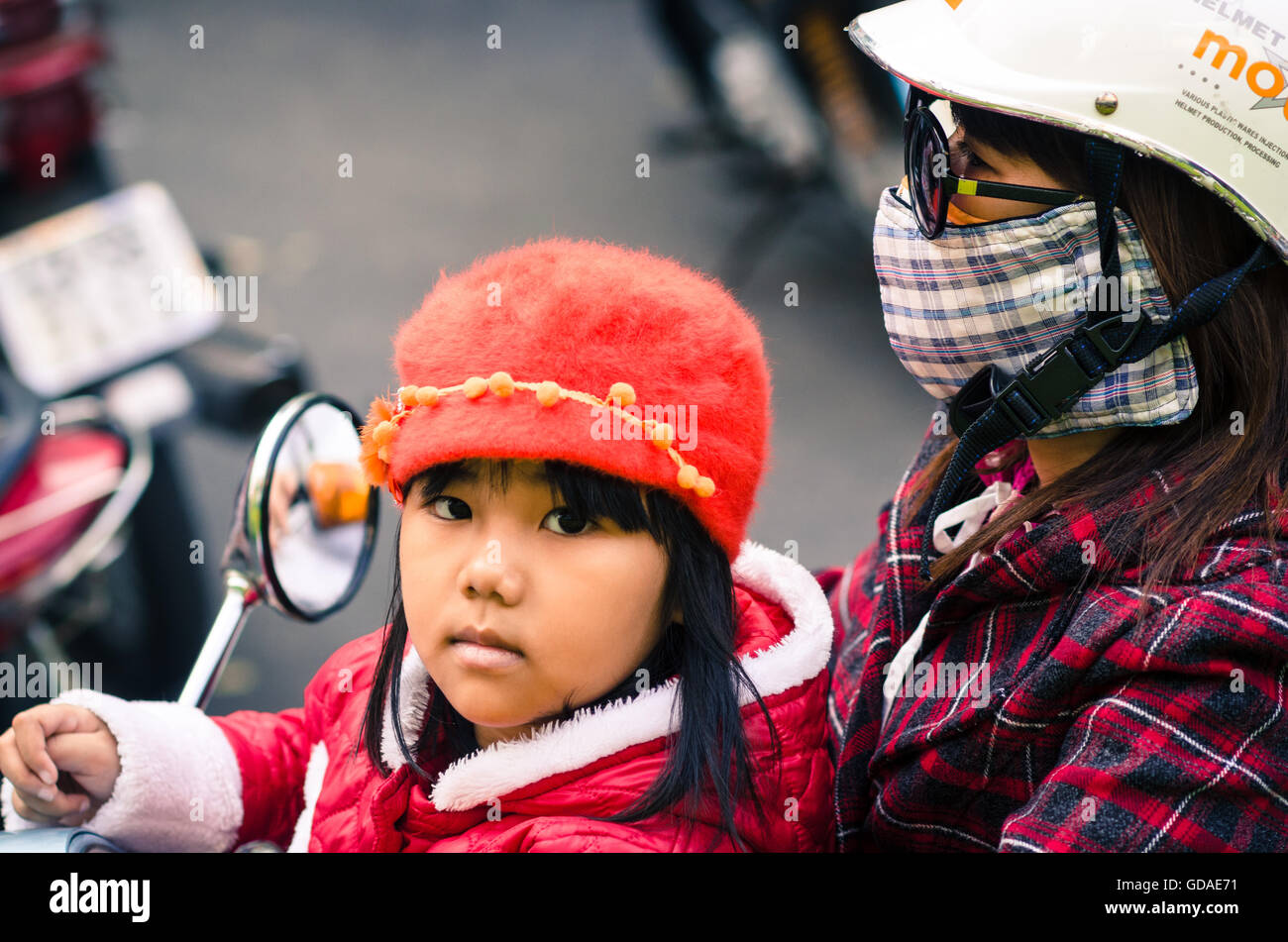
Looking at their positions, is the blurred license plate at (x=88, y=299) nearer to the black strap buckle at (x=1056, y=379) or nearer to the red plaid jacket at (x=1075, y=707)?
the red plaid jacket at (x=1075, y=707)

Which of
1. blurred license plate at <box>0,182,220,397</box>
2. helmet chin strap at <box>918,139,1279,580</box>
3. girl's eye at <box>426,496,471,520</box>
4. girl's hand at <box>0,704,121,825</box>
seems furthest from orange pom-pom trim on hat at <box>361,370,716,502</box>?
blurred license plate at <box>0,182,220,397</box>

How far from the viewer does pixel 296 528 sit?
1939 mm

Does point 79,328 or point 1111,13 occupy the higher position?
point 1111,13

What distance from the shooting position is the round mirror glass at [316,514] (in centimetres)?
188

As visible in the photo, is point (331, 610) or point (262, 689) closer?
point (331, 610)

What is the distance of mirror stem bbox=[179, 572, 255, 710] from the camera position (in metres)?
1.90

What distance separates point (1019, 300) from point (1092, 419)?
8.1 inches

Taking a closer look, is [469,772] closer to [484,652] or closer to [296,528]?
[484,652]

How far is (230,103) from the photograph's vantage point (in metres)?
5.22

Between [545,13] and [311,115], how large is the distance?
3.70 feet

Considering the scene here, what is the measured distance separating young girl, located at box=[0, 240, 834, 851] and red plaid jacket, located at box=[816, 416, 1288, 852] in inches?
6.4
